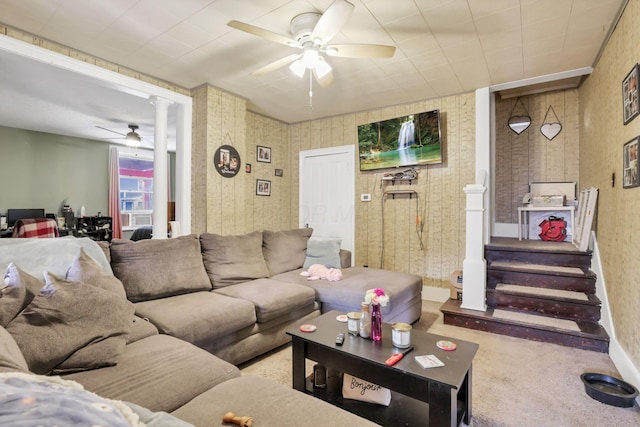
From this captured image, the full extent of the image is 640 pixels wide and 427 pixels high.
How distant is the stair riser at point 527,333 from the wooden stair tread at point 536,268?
69cm

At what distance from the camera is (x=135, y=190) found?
7.47 metres

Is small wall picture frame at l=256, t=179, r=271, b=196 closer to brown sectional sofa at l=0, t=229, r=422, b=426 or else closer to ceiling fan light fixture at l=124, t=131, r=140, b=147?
brown sectional sofa at l=0, t=229, r=422, b=426

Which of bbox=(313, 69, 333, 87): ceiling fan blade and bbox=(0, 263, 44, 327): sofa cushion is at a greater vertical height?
bbox=(313, 69, 333, 87): ceiling fan blade

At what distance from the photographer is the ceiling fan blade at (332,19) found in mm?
1881

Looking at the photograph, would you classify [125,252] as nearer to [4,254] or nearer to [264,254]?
[4,254]

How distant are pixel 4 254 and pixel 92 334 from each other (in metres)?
0.95

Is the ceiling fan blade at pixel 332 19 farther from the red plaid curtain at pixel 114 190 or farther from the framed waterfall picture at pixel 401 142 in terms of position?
the red plaid curtain at pixel 114 190

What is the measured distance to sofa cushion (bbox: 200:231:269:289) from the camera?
284 centimetres

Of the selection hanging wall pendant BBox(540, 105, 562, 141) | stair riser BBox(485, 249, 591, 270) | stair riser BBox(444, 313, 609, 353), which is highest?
hanging wall pendant BBox(540, 105, 562, 141)

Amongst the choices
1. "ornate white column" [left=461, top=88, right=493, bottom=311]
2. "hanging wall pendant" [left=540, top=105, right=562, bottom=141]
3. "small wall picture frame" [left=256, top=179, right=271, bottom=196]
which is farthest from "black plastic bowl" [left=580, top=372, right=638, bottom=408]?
"small wall picture frame" [left=256, top=179, right=271, bottom=196]

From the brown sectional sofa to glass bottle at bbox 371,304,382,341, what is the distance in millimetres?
684

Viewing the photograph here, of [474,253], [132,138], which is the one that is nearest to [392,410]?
[474,253]

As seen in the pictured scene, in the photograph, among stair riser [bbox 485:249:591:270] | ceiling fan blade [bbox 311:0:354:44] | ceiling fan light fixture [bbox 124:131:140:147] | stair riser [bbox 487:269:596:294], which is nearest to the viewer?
ceiling fan blade [bbox 311:0:354:44]

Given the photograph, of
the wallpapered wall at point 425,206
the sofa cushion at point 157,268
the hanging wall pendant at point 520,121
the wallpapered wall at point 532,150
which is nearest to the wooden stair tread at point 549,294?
the wallpapered wall at point 425,206
